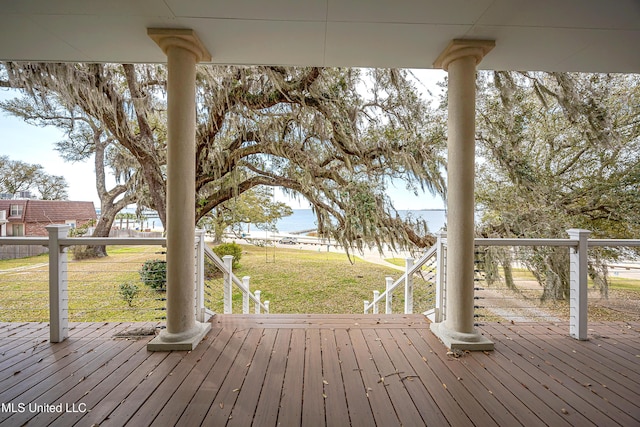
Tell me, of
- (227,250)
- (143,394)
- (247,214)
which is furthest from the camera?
(227,250)

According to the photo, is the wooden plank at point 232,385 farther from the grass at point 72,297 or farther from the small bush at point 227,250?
the small bush at point 227,250

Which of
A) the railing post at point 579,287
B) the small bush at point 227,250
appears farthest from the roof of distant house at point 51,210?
the railing post at point 579,287

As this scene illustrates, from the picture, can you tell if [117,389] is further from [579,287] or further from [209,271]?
[209,271]

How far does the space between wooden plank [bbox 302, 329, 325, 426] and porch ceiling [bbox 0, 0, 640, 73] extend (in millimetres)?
2418

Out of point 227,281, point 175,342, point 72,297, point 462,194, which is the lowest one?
point 72,297

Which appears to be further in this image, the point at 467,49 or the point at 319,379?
the point at 467,49

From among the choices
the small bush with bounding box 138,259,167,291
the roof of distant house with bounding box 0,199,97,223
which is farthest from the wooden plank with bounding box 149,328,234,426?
the roof of distant house with bounding box 0,199,97,223

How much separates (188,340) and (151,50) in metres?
2.45

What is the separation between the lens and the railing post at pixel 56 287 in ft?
8.00

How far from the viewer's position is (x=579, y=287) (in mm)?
2660

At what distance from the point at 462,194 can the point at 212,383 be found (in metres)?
2.33

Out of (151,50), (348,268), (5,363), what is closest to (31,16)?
(151,50)

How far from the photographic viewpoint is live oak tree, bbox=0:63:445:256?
468 centimetres

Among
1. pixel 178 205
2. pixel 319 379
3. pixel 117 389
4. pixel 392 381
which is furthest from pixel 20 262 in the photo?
pixel 392 381
